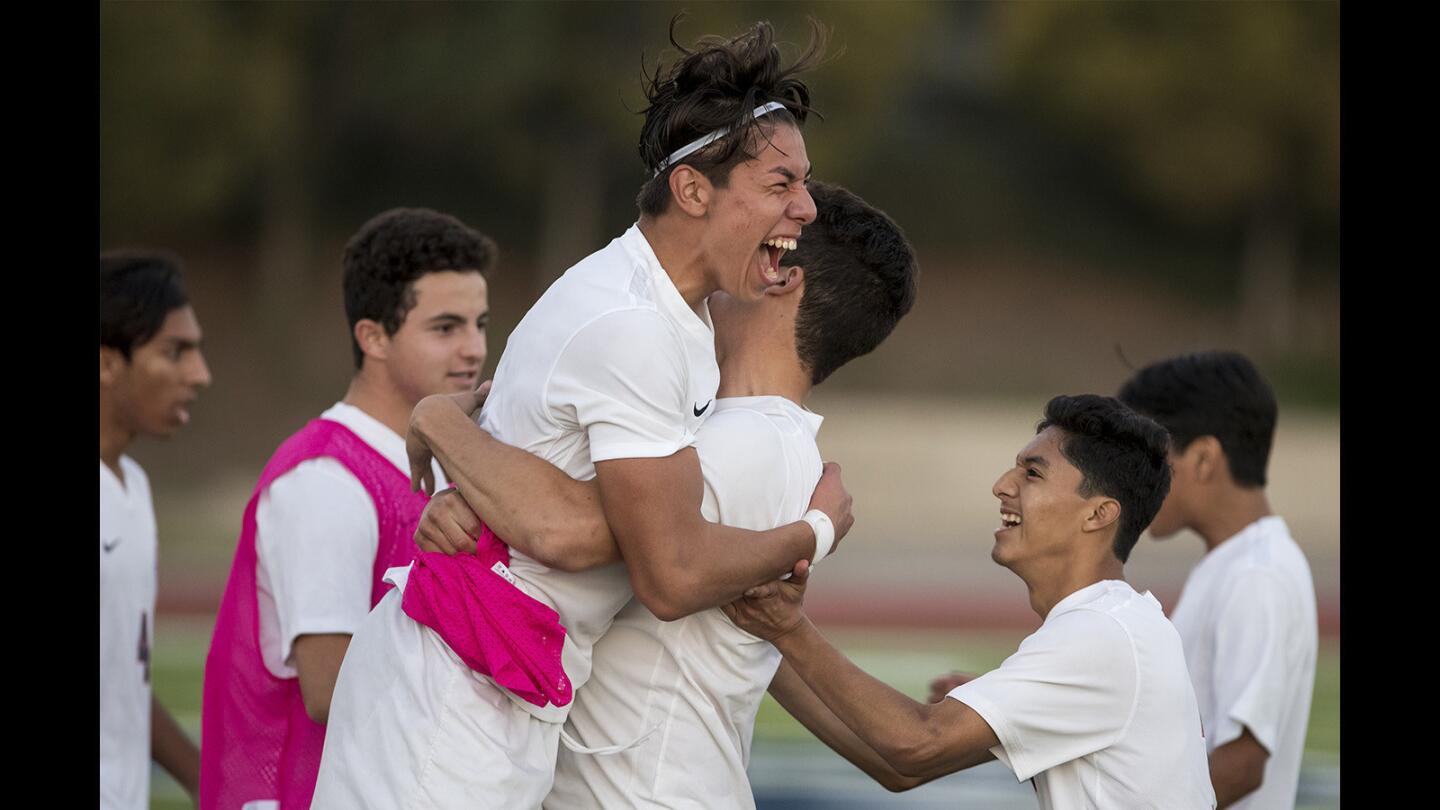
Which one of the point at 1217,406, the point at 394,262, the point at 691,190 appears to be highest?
the point at 394,262

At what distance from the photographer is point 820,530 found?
2842 mm

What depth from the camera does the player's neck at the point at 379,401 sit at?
384cm

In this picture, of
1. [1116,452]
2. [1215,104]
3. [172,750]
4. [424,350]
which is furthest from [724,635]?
[1215,104]

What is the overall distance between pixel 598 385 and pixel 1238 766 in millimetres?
2355

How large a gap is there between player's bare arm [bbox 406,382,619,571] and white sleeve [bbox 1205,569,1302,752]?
6.90 feet

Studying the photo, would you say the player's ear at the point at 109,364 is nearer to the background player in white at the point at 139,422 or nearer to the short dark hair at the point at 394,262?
the background player in white at the point at 139,422

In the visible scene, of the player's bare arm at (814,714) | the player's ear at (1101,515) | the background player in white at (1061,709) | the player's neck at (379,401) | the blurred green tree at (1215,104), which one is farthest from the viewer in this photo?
the blurred green tree at (1215,104)

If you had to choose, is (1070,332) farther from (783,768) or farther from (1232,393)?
(1232,393)

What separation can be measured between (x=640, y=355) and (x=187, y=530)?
1922 cm

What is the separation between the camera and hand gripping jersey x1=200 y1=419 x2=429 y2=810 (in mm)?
3518

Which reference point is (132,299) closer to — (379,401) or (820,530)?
(379,401)

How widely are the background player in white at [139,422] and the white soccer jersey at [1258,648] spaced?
2.89m

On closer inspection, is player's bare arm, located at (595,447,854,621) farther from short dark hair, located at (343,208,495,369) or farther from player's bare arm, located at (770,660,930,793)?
short dark hair, located at (343,208,495,369)

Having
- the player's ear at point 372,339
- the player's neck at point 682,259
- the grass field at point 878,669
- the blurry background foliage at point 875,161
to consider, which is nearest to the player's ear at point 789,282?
the player's neck at point 682,259
